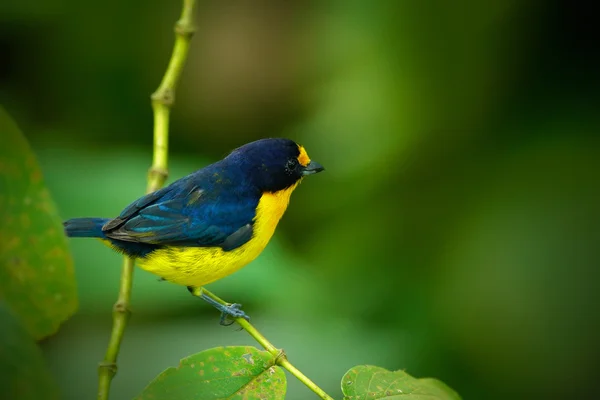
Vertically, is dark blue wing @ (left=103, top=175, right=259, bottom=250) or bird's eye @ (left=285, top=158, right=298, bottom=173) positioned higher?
bird's eye @ (left=285, top=158, right=298, bottom=173)

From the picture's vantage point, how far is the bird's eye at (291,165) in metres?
2.10

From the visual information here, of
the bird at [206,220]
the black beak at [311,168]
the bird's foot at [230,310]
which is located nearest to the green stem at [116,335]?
the bird at [206,220]

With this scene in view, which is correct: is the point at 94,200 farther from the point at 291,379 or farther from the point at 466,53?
the point at 466,53

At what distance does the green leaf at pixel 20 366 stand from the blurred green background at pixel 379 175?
1983 millimetres

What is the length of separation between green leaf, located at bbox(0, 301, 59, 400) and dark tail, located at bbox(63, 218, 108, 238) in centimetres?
121

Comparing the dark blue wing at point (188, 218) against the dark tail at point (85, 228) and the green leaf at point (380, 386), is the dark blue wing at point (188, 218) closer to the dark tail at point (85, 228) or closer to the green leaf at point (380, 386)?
the dark tail at point (85, 228)

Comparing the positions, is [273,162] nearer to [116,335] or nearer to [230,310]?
[230,310]

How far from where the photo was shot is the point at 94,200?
3.00 meters

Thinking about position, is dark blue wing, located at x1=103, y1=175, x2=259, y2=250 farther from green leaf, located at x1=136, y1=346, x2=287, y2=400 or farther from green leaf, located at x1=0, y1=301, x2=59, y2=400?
green leaf, located at x1=0, y1=301, x2=59, y2=400

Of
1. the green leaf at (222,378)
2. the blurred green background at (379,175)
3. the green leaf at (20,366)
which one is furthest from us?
the blurred green background at (379,175)

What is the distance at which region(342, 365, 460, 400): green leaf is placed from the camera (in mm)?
1482

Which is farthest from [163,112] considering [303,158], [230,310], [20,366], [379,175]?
[379,175]

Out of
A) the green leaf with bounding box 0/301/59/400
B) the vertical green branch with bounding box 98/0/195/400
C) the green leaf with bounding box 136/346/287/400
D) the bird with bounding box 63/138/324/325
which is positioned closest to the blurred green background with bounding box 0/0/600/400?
the bird with bounding box 63/138/324/325

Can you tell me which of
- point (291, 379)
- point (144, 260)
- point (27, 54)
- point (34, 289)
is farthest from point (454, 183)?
point (34, 289)
